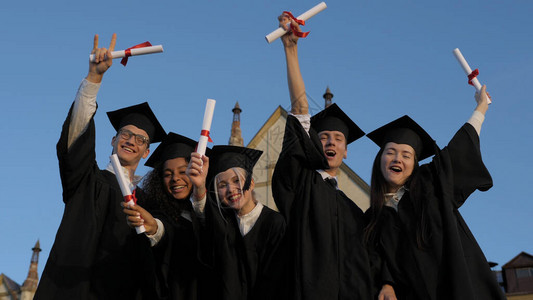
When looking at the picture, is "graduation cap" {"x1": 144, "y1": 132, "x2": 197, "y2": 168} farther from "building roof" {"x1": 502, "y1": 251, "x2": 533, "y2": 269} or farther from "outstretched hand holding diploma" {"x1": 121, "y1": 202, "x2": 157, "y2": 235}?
"building roof" {"x1": 502, "y1": 251, "x2": 533, "y2": 269}

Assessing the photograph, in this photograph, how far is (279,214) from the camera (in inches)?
219

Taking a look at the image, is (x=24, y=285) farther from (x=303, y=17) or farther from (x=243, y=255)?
(x=303, y=17)

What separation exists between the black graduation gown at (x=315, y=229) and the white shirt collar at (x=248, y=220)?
24 cm

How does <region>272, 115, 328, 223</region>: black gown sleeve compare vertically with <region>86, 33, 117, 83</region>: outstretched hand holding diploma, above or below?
below

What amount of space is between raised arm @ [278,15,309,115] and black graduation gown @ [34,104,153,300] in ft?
5.86

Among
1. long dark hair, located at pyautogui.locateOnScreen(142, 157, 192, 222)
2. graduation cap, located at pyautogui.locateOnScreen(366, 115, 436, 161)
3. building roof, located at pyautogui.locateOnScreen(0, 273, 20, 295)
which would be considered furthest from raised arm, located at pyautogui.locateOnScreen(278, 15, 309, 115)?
building roof, located at pyautogui.locateOnScreen(0, 273, 20, 295)

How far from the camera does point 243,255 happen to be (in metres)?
5.39

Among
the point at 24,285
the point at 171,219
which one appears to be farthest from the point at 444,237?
the point at 24,285

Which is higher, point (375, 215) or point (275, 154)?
point (275, 154)

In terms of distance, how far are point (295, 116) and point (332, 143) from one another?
30.2 inches

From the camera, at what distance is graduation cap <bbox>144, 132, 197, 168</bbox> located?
638 cm

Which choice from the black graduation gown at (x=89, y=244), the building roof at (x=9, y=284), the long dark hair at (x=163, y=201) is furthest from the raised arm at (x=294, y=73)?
the building roof at (x=9, y=284)

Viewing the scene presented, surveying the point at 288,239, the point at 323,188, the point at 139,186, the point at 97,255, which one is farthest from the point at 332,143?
the point at 97,255

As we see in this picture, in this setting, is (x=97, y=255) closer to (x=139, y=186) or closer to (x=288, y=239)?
(x=139, y=186)
